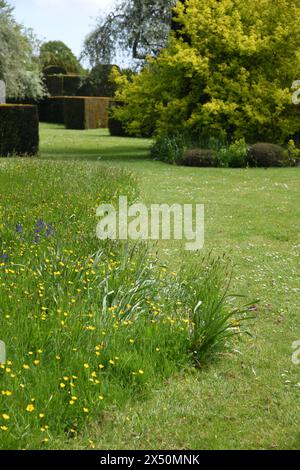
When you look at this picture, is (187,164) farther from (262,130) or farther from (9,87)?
(9,87)

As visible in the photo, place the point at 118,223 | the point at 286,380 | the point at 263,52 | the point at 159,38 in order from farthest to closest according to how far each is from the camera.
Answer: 1. the point at 159,38
2. the point at 263,52
3. the point at 118,223
4. the point at 286,380

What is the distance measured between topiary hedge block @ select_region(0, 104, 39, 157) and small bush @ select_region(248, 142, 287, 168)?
542 cm

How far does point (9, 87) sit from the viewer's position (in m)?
28.5

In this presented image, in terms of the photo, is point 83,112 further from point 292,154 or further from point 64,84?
point 292,154

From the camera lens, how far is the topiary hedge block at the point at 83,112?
1304 inches

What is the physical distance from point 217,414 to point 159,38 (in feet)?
80.3

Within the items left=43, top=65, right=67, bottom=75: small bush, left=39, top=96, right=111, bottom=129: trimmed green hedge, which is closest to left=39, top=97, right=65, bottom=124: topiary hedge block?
left=39, top=96, right=111, bottom=129: trimmed green hedge

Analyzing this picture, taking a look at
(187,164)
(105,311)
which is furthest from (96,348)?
(187,164)

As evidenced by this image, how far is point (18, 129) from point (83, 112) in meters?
15.6

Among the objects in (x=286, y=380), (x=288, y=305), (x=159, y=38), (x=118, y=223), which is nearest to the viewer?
(x=286, y=380)

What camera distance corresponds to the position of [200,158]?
16.7 m

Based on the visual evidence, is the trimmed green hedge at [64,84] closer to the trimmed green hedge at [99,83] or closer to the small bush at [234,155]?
the trimmed green hedge at [99,83]

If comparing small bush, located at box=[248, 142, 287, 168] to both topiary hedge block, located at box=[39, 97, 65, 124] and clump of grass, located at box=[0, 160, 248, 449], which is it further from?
topiary hedge block, located at box=[39, 97, 65, 124]

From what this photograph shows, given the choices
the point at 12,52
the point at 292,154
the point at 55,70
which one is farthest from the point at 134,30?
the point at 55,70
